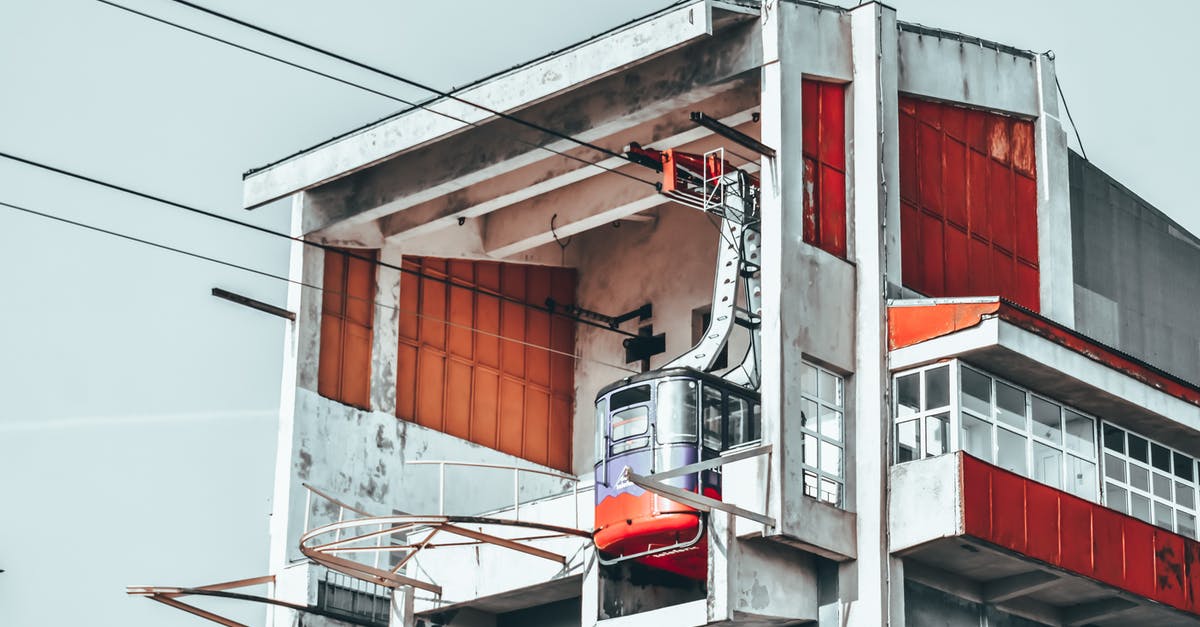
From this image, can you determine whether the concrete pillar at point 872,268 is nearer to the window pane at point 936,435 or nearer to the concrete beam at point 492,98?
the window pane at point 936,435

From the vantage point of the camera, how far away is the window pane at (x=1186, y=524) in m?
36.8

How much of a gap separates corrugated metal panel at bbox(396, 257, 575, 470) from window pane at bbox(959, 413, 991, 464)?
1390cm

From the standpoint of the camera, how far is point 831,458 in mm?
34094

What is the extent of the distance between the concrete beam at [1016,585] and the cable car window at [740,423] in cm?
484

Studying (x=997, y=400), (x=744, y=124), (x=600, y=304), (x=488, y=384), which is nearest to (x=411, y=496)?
(x=488, y=384)

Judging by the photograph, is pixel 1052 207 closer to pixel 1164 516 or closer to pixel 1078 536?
pixel 1164 516

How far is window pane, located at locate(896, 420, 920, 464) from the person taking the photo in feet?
112

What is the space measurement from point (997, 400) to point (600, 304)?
1395cm

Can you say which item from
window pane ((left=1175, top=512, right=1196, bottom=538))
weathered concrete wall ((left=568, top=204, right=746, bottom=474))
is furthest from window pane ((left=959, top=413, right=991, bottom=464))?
weathered concrete wall ((left=568, top=204, right=746, bottom=474))

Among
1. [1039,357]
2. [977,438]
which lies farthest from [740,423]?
[1039,357]

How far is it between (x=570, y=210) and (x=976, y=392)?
11.3m

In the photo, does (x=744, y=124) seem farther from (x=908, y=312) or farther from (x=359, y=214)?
(x=359, y=214)

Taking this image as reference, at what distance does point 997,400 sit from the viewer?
1350 inches

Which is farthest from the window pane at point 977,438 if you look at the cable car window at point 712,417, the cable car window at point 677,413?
the cable car window at point 677,413
